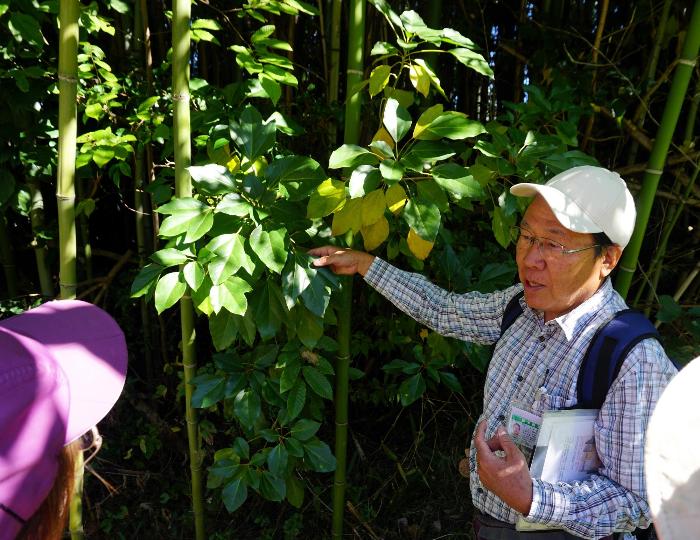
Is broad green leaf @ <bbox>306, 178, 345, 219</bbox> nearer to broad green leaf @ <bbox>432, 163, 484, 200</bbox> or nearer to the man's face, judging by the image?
broad green leaf @ <bbox>432, 163, 484, 200</bbox>

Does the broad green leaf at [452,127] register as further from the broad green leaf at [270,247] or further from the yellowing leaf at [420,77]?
the broad green leaf at [270,247]

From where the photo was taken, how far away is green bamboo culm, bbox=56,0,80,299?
59.0 inches

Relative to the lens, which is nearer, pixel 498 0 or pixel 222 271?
pixel 222 271

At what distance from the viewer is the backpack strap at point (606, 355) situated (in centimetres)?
130

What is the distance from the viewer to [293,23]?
2.48 meters

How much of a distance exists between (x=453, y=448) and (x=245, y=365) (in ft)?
4.65

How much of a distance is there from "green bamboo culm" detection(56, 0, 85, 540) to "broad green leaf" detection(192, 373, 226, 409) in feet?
1.10

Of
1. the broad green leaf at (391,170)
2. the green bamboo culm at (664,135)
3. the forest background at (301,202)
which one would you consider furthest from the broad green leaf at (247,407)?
the green bamboo culm at (664,135)

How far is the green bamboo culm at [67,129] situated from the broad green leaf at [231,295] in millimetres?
449

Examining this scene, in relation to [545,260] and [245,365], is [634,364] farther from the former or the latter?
[245,365]

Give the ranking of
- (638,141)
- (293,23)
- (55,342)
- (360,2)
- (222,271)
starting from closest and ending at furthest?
(55,342) → (222,271) → (360,2) → (293,23) → (638,141)

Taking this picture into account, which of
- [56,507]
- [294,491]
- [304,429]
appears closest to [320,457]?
[304,429]

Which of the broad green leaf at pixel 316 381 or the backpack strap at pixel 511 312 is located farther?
the broad green leaf at pixel 316 381

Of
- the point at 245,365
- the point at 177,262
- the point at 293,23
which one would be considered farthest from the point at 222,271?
the point at 293,23
